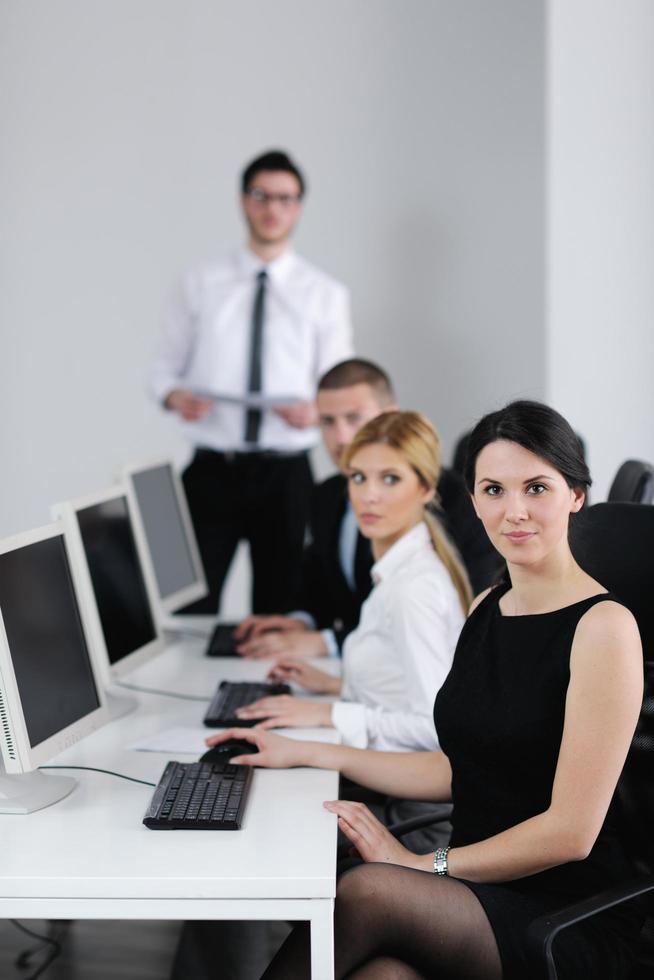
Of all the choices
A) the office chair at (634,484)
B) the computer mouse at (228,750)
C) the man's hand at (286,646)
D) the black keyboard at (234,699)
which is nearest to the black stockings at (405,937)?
the computer mouse at (228,750)

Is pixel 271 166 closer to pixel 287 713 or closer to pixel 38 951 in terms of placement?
pixel 287 713

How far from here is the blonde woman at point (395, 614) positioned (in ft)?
7.30

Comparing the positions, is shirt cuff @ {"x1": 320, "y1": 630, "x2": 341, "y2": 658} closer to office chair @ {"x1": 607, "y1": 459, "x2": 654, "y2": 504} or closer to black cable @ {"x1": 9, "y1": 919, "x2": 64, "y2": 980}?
office chair @ {"x1": 607, "y1": 459, "x2": 654, "y2": 504}

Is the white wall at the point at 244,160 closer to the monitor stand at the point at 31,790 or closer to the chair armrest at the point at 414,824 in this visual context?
the chair armrest at the point at 414,824

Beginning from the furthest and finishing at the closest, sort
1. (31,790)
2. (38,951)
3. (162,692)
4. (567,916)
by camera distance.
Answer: (38,951) → (162,692) → (31,790) → (567,916)

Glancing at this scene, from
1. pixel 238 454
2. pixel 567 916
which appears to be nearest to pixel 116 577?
pixel 567 916

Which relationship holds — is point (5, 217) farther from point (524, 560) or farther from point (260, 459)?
point (524, 560)

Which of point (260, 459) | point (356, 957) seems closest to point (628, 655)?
point (356, 957)

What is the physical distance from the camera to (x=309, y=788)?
188 cm

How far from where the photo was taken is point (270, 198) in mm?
4113

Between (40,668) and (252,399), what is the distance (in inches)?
87.5

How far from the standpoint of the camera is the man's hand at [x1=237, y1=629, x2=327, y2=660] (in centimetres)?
287

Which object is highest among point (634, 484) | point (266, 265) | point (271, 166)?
point (271, 166)

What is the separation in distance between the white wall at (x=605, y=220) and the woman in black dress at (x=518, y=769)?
2.81 meters
